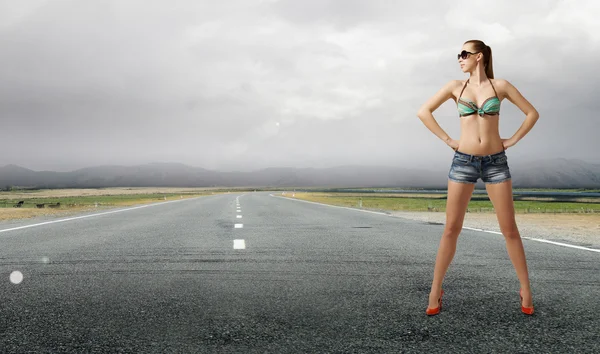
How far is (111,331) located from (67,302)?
1.18 metres

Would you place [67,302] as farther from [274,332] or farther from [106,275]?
[274,332]

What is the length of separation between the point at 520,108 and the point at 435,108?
658mm

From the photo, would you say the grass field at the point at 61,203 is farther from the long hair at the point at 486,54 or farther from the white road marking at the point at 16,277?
the long hair at the point at 486,54

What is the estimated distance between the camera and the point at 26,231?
1191 centimetres

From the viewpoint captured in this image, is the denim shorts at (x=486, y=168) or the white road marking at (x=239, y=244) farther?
the white road marking at (x=239, y=244)

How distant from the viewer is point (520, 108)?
4.07m

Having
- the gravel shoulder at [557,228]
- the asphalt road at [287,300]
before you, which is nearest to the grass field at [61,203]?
the asphalt road at [287,300]

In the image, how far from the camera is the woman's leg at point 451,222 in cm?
400

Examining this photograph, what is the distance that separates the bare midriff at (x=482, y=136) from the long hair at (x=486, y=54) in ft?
1.29

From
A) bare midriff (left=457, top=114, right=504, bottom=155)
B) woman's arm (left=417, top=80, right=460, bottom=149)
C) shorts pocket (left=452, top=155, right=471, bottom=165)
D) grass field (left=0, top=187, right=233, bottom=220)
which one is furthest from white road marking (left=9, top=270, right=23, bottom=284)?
grass field (left=0, top=187, right=233, bottom=220)

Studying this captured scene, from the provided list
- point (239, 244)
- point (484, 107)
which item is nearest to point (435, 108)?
point (484, 107)

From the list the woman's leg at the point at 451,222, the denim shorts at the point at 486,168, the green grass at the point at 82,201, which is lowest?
the green grass at the point at 82,201

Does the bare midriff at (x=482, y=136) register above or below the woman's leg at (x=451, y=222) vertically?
above

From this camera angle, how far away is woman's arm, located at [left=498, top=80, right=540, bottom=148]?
3975mm
